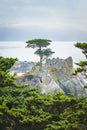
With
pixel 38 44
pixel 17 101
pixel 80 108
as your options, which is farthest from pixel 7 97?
pixel 38 44

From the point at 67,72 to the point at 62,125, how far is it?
1933 inches

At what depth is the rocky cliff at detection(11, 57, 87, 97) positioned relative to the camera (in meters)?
74.9

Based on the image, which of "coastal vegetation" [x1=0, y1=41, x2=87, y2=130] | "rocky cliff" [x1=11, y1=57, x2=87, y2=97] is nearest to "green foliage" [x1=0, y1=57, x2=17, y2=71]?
"coastal vegetation" [x1=0, y1=41, x2=87, y2=130]

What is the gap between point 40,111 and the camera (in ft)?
117

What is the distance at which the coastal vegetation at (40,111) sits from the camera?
30984 millimetres

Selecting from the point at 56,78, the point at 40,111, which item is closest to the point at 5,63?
the point at 40,111

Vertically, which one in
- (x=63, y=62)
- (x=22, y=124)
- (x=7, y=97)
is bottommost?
(x=22, y=124)

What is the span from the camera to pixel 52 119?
35469 millimetres

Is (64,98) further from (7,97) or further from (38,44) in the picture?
(38,44)

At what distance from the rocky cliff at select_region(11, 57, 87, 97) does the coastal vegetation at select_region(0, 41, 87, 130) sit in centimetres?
3381

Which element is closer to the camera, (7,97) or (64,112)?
(64,112)

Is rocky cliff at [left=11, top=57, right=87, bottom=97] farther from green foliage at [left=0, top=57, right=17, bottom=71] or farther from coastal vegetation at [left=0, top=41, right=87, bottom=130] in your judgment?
coastal vegetation at [left=0, top=41, right=87, bottom=130]

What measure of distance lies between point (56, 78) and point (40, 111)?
1738 inches

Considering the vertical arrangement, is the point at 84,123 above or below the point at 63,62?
below
